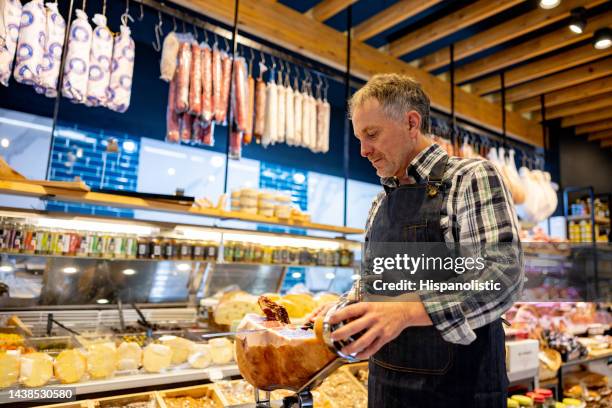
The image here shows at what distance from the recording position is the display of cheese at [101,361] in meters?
2.06

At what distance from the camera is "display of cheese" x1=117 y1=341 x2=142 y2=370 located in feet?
7.18

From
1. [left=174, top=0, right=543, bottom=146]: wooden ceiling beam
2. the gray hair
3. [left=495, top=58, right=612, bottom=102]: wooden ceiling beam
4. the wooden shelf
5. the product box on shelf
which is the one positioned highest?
[left=495, top=58, right=612, bottom=102]: wooden ceiling beam

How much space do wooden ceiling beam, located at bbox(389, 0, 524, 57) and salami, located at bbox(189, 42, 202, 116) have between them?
2398 mm

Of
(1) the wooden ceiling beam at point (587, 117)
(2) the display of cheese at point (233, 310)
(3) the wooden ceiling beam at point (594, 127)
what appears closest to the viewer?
(2) the display of cheese at point (233, 310)

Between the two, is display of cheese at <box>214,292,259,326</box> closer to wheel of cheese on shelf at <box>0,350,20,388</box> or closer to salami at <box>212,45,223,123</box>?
wheel of cheese on shelf at <box>0,350,20,388</box>

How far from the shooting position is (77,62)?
8.77 feet

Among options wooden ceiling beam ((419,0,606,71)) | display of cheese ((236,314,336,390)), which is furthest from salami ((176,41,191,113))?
wooden ceiling beam ((419,0,606,71))

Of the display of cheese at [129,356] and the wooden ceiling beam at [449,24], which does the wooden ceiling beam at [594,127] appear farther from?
the display of cheese at [129,356]

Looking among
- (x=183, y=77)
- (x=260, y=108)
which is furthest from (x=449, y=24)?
(x=183, y=77)

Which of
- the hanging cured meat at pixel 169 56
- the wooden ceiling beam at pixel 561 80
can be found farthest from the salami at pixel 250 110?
Answer: the wooden ceiling beam at pixel 561 80

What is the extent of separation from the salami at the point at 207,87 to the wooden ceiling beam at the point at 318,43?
1.70ft

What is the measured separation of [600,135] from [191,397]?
745 cm

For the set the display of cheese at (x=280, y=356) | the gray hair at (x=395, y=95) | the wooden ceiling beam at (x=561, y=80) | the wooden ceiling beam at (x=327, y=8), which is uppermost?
the wooden ceiling beam at (x=561, y=80)

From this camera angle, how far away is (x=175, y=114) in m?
3.24
